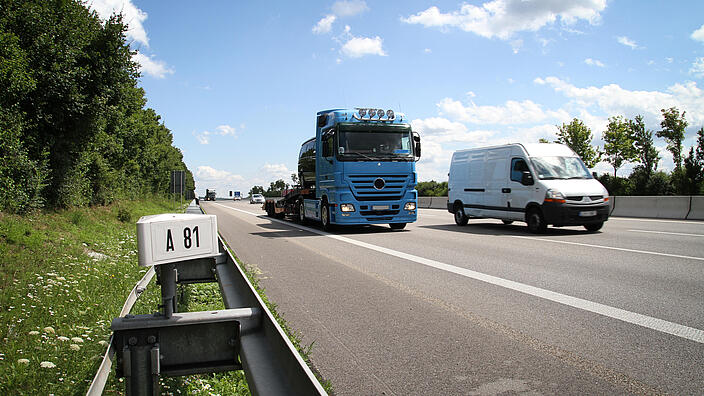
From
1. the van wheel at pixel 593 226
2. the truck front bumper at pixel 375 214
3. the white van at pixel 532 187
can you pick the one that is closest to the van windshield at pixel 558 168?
the white van at pixel 532 187

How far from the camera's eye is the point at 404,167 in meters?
15.2

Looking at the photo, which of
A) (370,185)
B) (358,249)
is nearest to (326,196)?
(370,185)

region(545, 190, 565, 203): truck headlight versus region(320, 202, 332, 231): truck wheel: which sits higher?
region(545, 190, 565, 203): truck headlight

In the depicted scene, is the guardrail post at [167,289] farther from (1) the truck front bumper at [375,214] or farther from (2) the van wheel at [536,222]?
(2) the van wheel at [536,222]

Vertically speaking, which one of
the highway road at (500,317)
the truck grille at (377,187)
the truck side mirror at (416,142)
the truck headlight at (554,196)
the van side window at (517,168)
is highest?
the truck side mirror at (416,142)

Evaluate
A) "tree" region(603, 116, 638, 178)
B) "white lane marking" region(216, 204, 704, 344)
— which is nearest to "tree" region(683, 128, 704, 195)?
"tree" region(603, 116, 638, 178)

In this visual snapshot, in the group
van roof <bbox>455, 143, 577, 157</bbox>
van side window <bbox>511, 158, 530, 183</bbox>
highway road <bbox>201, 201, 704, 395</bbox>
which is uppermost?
van roof <bbox>455, 143, 577, 157</bbox>

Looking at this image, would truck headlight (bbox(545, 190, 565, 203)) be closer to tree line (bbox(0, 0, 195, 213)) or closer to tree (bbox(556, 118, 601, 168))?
tree line (bbox(0, 0, 195, 213))

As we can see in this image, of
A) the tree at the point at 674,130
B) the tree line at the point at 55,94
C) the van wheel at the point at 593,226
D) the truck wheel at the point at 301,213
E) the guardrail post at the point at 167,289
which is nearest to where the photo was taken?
the guardrail post at the point at 167,289

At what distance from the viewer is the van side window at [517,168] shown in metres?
14.2

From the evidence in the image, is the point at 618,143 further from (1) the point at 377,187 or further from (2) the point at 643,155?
(1) the point at 377,187

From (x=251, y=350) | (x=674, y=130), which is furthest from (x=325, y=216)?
(x=674, y=130)

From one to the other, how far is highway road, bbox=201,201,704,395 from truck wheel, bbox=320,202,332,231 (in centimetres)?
574

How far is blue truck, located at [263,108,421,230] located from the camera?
14805mm
